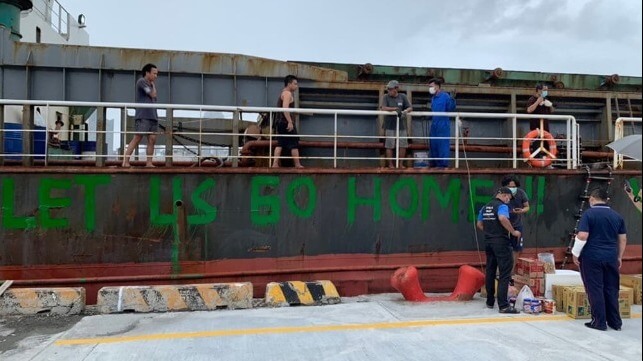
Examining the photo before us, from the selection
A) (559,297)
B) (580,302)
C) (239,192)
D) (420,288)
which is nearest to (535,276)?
(559,297)

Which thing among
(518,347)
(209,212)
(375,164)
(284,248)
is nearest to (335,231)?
(284,248)

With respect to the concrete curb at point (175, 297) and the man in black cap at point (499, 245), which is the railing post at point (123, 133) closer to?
the concrete curb at point (175, 297)

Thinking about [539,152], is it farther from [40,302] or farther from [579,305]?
[40,302]

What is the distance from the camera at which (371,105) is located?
9.83 m

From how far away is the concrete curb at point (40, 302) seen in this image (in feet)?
20.1

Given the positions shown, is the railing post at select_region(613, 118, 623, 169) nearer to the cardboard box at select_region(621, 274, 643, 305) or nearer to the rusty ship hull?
the rusty ship hull

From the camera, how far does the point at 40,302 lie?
242 inches

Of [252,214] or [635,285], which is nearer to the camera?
[635,285]

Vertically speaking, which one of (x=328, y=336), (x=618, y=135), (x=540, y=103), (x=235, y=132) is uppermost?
(x=540, y=103)

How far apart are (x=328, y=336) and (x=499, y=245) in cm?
273

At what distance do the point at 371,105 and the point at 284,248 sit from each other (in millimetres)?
3952

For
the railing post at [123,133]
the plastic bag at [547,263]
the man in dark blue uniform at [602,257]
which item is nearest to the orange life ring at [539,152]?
the plastic bag at [547,263]

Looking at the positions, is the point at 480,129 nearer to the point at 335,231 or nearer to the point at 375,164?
the point at 375,164

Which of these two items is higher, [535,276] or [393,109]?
[393,109]
